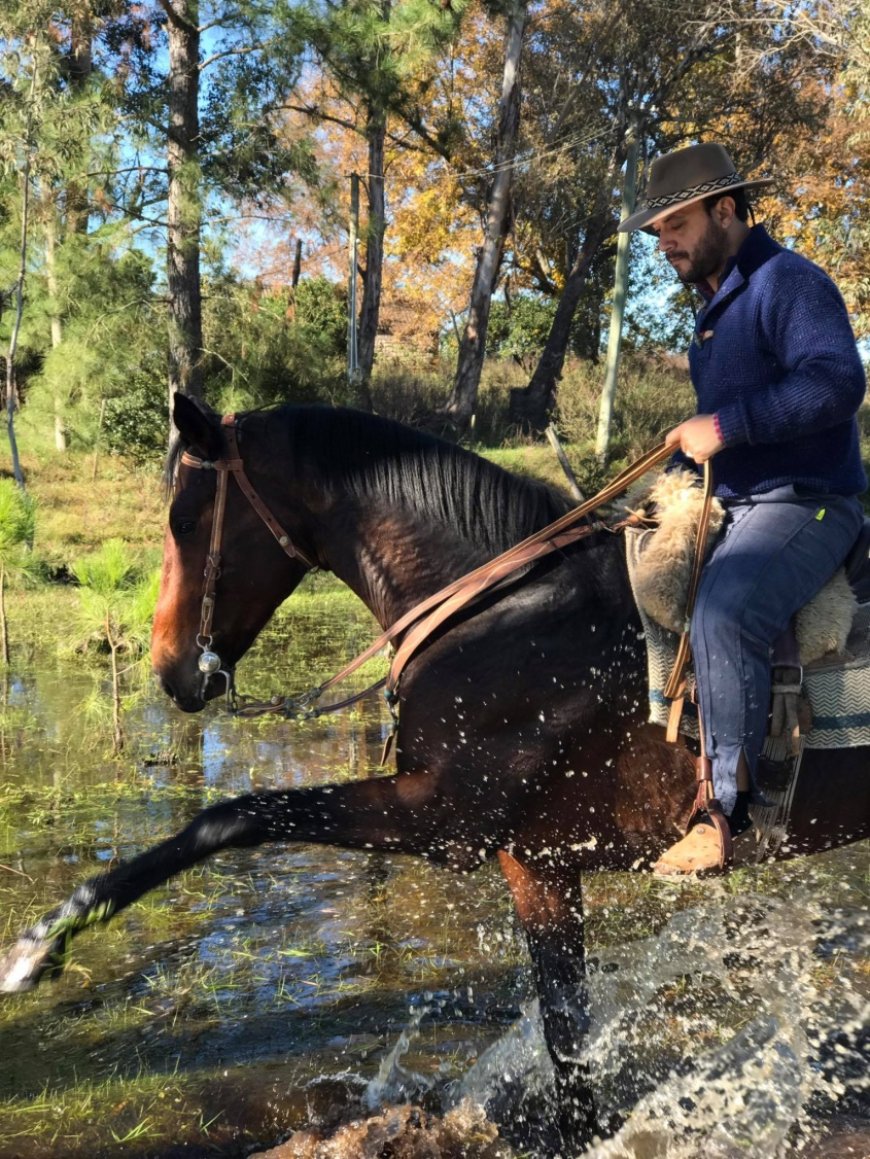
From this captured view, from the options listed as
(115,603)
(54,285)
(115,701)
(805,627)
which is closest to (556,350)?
(54,285)

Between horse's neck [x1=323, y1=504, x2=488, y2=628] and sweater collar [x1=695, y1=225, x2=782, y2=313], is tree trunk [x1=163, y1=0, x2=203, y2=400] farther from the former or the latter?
sweater collar [x1=695, y1=225, x2=782, y2=313]

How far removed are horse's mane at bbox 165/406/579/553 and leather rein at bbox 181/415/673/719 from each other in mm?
122

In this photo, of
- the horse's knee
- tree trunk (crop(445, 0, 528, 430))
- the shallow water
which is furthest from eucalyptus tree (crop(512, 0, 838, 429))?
the horse's knee

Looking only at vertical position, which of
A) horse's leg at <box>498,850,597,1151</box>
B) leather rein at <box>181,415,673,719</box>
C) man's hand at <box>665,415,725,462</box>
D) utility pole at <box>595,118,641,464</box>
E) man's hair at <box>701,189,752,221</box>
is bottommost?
horse's leg at <box>498,850,597,1151</box>

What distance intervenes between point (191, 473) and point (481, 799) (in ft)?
5.02

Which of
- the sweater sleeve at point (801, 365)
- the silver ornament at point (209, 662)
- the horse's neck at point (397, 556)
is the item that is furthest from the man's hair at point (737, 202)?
the silver ornament at point (209, 662)

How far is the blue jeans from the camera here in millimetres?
3100

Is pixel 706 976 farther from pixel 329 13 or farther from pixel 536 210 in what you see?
pixel 536 210

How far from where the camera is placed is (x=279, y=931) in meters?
4.96

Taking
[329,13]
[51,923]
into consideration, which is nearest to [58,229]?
[329,13]

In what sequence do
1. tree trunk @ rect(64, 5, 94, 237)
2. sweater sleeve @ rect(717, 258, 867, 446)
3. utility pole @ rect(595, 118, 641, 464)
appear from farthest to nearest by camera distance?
utility pole @ rect(595, 118, 641, 464)
tree trunk @ rect(64, 5, 94, 237)
sweater sleeve @ rect(717, 258, 867, 446)

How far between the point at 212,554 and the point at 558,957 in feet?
6.06

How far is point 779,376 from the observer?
3246 mm

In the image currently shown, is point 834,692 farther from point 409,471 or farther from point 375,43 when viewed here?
point 375,43
